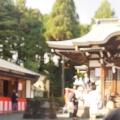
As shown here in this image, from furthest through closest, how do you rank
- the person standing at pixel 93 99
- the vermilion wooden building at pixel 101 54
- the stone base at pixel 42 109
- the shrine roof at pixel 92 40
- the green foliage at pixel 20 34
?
the green foliage at pixel 20 34
the vermilion wooden building at pixel 101 54
the shrine roof at pixel 92 40
the stone base at pixel 42 109
the person standing at pixel 93 99

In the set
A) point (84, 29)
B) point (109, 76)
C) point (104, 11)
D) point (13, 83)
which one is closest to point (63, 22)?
point (84, 29)

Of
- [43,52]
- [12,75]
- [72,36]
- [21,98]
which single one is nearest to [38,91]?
[43,52]

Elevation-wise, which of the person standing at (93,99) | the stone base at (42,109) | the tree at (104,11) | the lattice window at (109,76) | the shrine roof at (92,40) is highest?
the tree at (104,11)

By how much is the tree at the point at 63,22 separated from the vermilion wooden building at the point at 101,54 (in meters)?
19.2

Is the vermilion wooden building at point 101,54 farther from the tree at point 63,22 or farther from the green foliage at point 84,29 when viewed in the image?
the green foliage at point 84,29

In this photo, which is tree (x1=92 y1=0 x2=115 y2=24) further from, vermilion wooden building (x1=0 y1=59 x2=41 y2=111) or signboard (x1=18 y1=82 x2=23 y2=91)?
signboard (x1=18 y1=82 x2=23 y2=91)

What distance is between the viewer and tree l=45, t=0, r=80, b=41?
4278cm

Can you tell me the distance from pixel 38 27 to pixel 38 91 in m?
6.83

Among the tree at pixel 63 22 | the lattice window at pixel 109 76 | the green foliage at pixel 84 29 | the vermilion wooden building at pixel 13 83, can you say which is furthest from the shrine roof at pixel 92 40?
the green foliage at pixel 84 29

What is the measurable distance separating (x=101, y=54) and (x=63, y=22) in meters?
22.8

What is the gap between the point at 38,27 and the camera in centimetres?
4094

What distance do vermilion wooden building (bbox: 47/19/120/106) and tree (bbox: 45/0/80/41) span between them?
19.2 metres

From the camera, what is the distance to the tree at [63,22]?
140 feet

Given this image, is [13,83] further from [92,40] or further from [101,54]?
[92,40]
